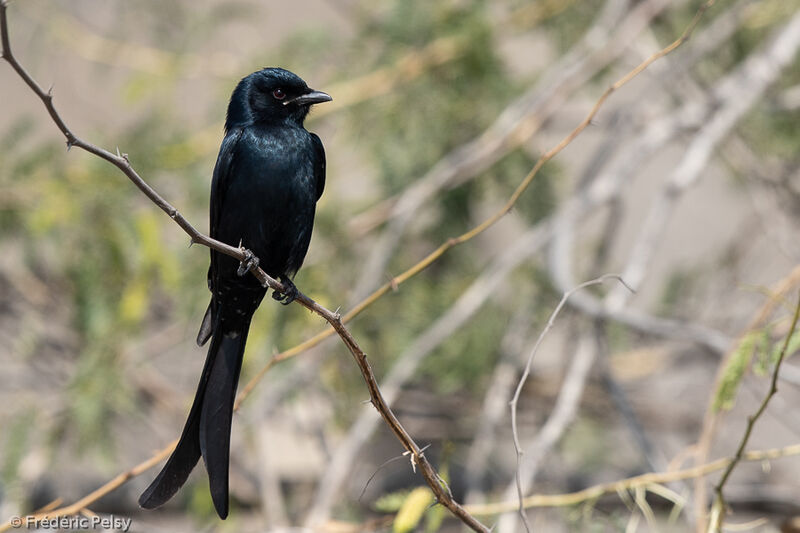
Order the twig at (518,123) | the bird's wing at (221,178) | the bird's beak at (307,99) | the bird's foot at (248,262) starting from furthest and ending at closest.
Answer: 1. the twig at (518,123)
2. the bird's beak at (307,99)
3. the bird's wing at (221,178)
4. the bird's foot at (248,262)

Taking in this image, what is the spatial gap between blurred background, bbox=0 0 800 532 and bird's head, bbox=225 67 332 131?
2.66ft

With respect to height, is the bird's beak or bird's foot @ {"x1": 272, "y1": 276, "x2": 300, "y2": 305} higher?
the bird's beak

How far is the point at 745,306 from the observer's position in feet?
15.2

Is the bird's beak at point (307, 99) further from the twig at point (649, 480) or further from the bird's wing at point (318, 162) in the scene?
the twig at point (649, 480)

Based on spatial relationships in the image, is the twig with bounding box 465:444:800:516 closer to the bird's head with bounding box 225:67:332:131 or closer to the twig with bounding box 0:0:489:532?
the twig with bounding box 0:0:489:532

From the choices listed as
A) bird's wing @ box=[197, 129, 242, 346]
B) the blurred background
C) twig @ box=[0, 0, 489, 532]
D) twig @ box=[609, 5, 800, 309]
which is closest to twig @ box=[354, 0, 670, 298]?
the blurred background

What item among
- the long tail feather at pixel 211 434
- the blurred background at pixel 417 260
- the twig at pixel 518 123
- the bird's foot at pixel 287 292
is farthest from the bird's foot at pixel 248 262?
the twig at pixel 518 123

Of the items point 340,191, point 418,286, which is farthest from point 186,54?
point 418,286

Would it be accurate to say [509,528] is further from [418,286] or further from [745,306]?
[745,306]

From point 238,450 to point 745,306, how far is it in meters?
2.67

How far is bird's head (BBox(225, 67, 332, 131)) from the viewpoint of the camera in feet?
7.96

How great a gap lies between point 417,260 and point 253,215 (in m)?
Answer: 2.04

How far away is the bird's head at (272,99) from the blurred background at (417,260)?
812mm

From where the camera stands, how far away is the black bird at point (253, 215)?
2.14 m
